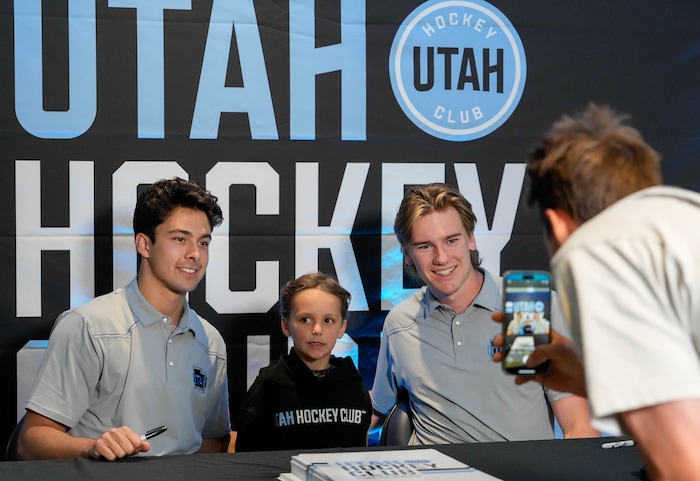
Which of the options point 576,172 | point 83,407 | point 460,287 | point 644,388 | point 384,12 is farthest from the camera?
point 384,12

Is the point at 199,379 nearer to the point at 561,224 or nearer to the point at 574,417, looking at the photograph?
the point at 574,417

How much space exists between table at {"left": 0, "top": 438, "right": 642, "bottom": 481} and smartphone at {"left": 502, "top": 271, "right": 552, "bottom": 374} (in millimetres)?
344

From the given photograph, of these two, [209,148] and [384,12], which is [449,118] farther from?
[209,148]

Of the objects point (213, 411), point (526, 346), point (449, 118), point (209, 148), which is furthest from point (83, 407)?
point (449, 118)

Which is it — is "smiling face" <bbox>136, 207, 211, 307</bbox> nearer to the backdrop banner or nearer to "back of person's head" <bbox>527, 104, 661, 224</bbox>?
the backdrop banner

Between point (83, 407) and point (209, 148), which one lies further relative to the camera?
point (209, 148)

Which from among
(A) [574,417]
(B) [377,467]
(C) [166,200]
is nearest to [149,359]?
(C) [166,200]

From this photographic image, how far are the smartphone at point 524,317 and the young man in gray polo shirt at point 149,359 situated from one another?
134 cm

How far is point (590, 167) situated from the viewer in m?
1.09

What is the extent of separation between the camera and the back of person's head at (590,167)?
1086 mm

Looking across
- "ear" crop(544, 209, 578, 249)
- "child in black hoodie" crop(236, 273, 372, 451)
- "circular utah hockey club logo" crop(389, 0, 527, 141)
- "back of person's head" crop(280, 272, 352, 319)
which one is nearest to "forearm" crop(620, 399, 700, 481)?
"ear" crop(544, 209, 578, 249)

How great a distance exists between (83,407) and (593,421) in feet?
6.06

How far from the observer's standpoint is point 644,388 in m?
0.94

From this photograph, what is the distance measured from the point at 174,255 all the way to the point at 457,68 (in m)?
1.45
